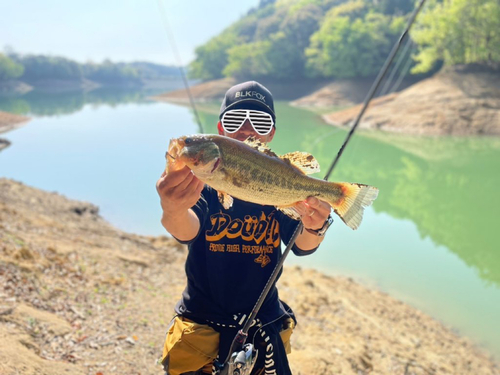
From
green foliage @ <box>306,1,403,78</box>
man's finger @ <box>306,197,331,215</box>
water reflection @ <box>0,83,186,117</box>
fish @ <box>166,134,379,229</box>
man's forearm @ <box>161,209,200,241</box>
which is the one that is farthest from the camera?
green foliage @ <box>306,1,403,78</box>

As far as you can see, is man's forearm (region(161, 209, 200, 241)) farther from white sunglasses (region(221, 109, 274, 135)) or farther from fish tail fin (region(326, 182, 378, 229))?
fish tail fin (region(326, 182, 378, 229))

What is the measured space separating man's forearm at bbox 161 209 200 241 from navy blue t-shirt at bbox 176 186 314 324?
0.07m

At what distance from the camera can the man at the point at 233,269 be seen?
229 centimetres

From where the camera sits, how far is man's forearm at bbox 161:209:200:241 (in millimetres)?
2053

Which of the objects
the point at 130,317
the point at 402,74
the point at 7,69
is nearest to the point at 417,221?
the point at 130,317

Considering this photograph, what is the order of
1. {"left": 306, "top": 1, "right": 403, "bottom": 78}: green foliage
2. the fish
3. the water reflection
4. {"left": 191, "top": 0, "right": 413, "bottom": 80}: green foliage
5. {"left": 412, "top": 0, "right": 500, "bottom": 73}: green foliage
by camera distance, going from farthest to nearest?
1. {"left": 191, "top": 0, "right": 413, "bottom": 80}: green foliage
2. {"left": 306, "top": 1, "right": 403, "bottom": 78}: green foliage
3. the water reflection
4. {"left": 412, "top": 0, "right": 500, "bottom": 73}: green foliage
5. the fish

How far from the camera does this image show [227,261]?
90.3 inches

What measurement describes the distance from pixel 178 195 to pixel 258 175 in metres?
0.43

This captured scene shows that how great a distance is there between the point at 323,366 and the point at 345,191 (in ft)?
9.54

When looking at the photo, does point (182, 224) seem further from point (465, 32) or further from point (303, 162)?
point (465, 32)

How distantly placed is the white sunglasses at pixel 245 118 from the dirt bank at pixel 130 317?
257cm

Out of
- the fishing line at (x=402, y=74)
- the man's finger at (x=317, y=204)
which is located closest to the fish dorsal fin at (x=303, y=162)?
the man's finger at (x=317, y=204)

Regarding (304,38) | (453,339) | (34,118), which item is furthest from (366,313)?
(304,38)

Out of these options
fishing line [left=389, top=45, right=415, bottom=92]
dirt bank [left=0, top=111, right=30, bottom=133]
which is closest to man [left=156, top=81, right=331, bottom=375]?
dirt bank [left=0, top=111, right=30, bottom=133]
